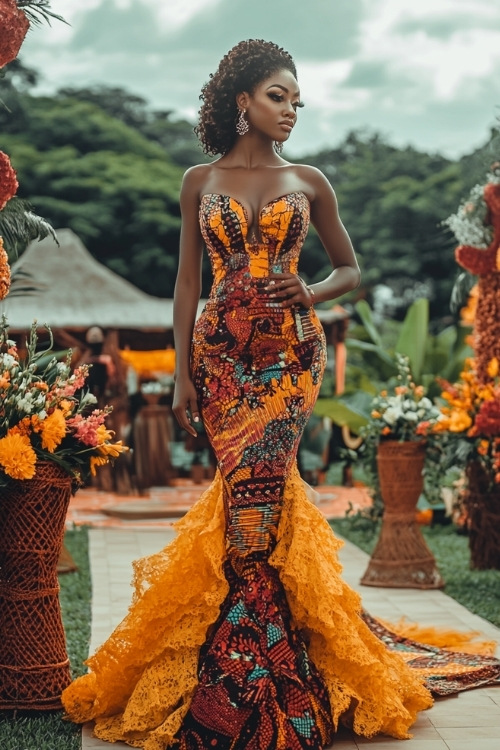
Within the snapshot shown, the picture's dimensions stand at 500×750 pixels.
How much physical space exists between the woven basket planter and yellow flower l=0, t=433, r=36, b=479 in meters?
4.18

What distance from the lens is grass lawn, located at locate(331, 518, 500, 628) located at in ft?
23.2

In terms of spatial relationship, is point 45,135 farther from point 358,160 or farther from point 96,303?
point 96,303

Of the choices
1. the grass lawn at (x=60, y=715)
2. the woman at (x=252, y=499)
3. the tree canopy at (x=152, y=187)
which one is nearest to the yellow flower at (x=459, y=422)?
the grass lawn at (x=60, y=715)

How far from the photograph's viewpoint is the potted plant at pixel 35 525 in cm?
441

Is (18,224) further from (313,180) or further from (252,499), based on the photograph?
(252,499)

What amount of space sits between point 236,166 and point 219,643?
1.66 m

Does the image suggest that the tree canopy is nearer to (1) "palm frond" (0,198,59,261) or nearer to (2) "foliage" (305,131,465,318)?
(2) "foliage" (305,131,465,318)

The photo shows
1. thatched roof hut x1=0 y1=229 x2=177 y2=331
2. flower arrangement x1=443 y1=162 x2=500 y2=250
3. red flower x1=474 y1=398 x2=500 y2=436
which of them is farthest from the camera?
thatched roof hut x1=0 y1=229 x2=177 y2=331

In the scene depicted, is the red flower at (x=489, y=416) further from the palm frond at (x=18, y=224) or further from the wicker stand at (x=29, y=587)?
the wicker stand at (x=29, y=587)

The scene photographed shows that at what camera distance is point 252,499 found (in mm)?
4133

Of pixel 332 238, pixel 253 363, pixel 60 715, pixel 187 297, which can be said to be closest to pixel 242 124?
pixel 332 238

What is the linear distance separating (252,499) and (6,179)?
1.58 metres

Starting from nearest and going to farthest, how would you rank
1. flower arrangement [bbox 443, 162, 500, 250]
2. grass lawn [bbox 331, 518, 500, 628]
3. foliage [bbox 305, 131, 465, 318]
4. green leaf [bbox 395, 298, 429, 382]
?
grass lawn [bbox 331, 518, 500, 628], flower arrangement [bbox 443, 162, 500, 250], green leaf [bbox 395, 298, 429, 382], foliage [bbox 305, 131, 465, 318]

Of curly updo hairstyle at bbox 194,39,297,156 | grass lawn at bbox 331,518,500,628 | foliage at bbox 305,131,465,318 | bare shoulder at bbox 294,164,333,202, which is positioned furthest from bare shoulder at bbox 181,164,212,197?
foliage at bbox 305,131,465,318
